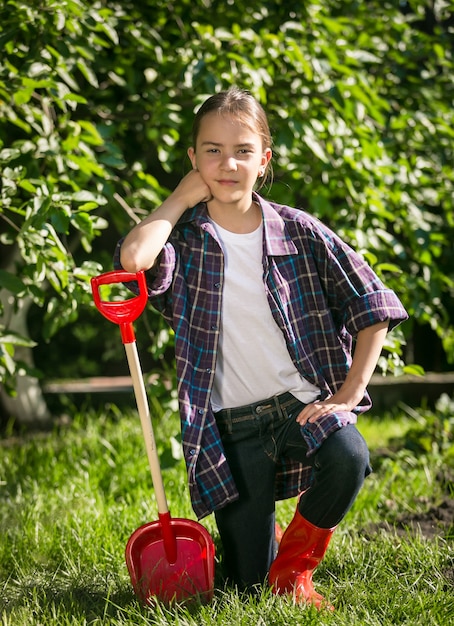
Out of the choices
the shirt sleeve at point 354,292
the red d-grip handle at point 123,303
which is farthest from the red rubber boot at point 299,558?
the red d-grip handle at point 123,303

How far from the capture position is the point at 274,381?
82.0 inches

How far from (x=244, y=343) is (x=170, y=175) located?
249 centimetres

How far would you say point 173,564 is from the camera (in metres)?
2.04

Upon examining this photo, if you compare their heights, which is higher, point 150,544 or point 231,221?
point 231,221

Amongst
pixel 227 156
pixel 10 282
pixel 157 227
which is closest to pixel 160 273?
pixel 157 227

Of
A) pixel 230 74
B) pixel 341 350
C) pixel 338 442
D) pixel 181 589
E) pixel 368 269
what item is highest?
pixel 230 74

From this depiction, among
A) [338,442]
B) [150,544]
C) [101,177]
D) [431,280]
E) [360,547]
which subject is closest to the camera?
[338,442]


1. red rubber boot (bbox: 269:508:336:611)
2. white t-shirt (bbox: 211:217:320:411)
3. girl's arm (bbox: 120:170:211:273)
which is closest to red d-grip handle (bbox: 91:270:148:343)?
girl's arm (bbox: 120:170:211:273)

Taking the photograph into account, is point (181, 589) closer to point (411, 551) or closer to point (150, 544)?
point (150, 544)

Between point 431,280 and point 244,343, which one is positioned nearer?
point 244,343

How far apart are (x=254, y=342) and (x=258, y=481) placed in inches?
14.0

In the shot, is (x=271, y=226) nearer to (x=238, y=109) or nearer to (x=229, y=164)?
(x=229, y=164)

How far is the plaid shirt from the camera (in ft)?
6.63

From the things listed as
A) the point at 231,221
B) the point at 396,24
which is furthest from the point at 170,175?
the point at 231,221
